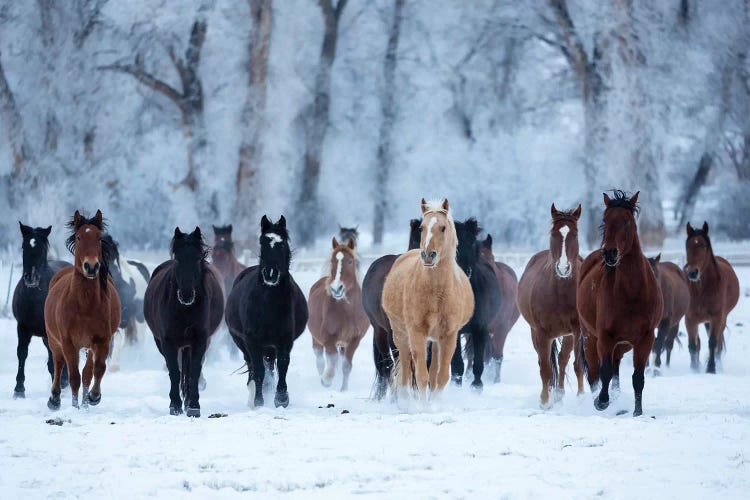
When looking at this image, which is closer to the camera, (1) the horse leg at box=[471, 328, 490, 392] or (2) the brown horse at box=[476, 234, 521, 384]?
(1) the horse leg at box=[471, 328, 490, 392]

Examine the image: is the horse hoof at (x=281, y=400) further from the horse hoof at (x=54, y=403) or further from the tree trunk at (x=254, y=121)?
the tree trunk at (x=254, y=121)

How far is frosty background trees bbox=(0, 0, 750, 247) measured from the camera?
2561 centimetres

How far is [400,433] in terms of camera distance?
344 inches

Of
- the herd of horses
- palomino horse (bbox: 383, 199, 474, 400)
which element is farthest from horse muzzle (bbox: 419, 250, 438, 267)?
palomino horse (bbox: 383, 199, 474, 400)

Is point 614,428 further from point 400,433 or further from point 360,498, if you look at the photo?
point 360,498

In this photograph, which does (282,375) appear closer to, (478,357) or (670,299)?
(478,357)

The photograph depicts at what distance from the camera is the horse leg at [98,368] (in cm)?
1076

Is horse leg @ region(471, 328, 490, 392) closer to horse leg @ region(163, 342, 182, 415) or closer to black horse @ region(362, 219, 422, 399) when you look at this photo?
black horse @ region(362, 219, 422, 399)

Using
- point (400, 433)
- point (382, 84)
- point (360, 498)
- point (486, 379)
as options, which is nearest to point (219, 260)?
point (486, 379)

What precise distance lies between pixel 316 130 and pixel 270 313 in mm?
19949

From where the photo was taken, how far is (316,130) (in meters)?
30.8

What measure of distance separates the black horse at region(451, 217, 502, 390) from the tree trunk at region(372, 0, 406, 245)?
59.5ft

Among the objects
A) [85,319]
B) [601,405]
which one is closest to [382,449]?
[601,405]

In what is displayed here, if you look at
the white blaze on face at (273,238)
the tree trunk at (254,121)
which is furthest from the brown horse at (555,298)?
the tree trunk at (254,121)
